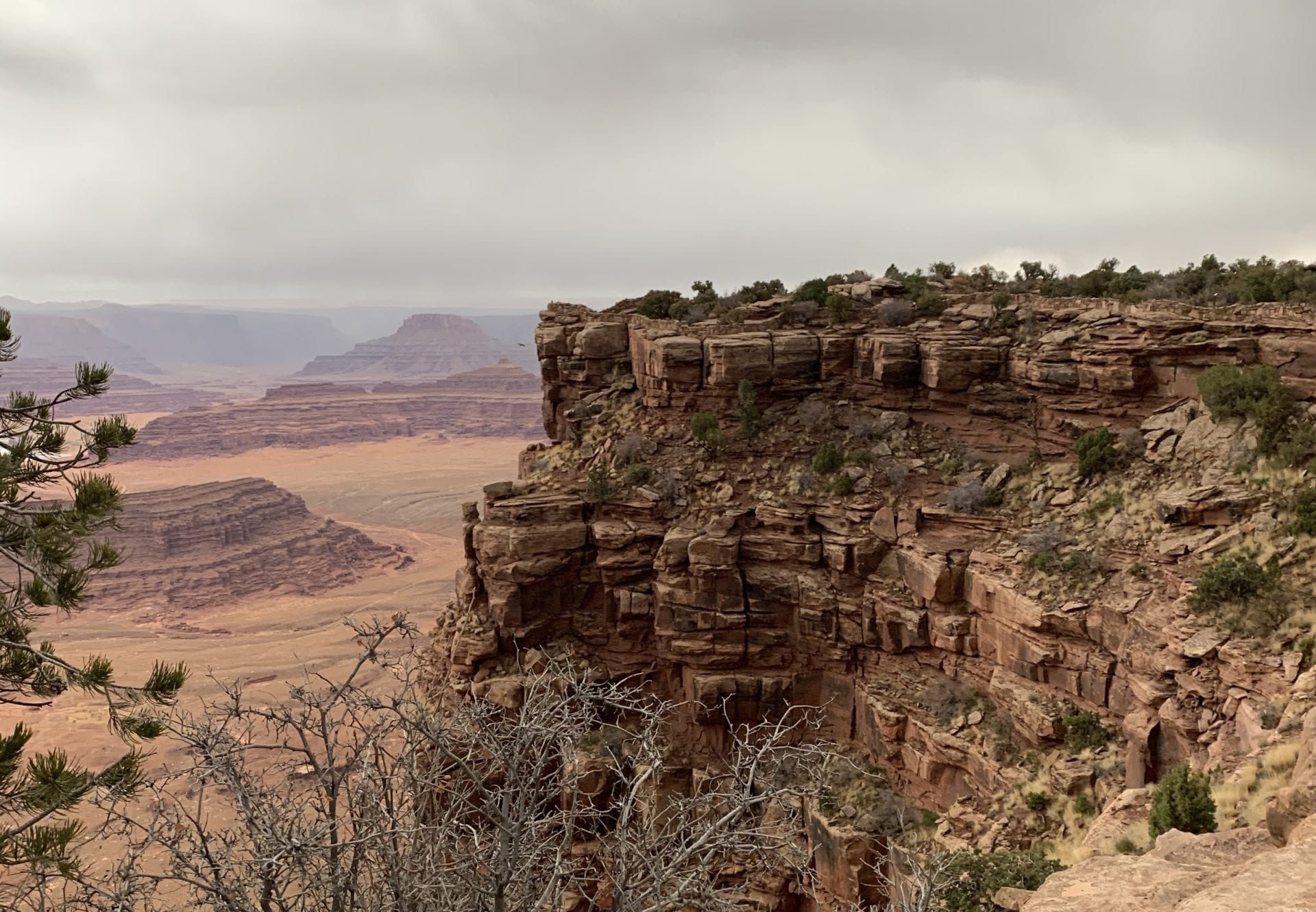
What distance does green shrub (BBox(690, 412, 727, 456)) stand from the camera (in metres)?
23.0

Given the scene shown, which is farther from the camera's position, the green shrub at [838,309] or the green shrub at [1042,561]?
the green shrub at [838,309]

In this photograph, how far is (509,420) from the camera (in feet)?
503

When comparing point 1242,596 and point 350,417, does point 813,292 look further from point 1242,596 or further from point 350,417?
point 350,417

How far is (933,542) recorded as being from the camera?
1939 centimetres

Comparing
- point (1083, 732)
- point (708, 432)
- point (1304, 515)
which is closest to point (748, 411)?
point (708, 432)

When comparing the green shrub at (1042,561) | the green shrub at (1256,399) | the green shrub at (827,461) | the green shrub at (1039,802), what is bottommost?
the green shrub at (1039,802)

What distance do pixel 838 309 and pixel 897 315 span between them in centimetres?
180

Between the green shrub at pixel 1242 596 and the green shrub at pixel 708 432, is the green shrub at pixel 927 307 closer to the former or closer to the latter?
the green shrub at pixel 708 432

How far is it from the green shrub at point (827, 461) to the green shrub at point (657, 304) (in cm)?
943

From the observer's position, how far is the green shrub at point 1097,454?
18.9 m

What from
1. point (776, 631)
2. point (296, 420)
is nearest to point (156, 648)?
point (776, 631)

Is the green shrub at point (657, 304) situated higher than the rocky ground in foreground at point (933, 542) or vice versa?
the green shrub at point (657, 304)

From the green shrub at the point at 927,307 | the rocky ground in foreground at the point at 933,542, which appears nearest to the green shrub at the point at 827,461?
the rocky ground in foreground at the point at 933,542

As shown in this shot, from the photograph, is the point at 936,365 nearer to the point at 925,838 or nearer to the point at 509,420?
the point at 925,838
